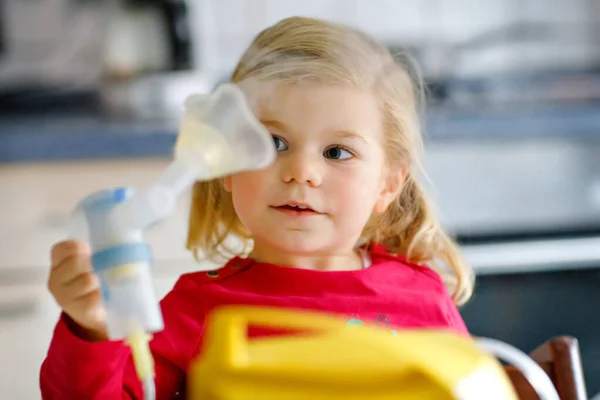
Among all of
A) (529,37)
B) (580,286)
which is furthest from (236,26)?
(580,286)

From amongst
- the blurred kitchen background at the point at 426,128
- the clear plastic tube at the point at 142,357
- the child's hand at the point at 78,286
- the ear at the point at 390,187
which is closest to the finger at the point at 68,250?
the child's hand at the point at 78,286

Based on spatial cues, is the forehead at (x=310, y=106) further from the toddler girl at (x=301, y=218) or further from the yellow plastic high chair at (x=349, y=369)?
the yellow plastic high chair at (x=349, y=369)

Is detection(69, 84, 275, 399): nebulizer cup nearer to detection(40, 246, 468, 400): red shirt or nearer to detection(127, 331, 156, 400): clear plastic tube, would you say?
detection(127, 331, 156, 400): clear plastic tube

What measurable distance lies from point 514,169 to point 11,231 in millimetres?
1074

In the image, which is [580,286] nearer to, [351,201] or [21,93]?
[351,201]

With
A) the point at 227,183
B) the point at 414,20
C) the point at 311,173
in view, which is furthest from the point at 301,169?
the point at 414,20

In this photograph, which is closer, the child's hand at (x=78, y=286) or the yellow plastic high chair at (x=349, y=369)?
the yellow plastic high chair at (x=349, y=369)

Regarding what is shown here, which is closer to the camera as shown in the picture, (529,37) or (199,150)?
(199,150)

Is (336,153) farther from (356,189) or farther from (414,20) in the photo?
(414,20)

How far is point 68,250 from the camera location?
700mm

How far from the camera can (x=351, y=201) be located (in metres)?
0.85

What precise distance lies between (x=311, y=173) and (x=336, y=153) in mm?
50

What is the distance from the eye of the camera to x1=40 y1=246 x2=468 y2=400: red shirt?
794 millimetres

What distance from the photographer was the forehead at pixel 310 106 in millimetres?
814
